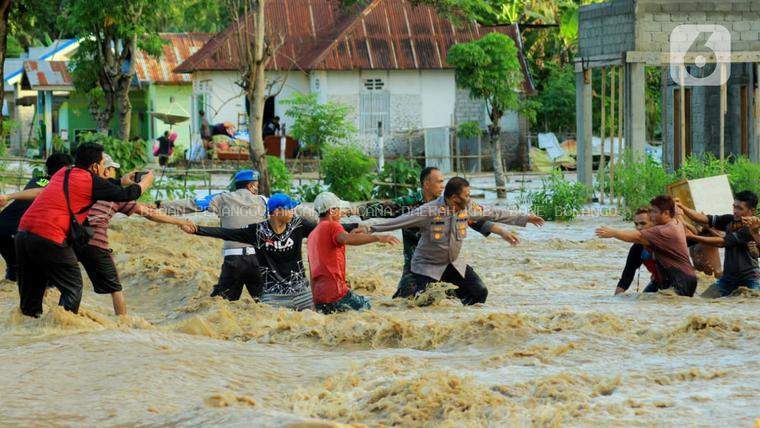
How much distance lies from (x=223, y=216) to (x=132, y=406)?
3846 millimetres

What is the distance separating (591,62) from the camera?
844 inches

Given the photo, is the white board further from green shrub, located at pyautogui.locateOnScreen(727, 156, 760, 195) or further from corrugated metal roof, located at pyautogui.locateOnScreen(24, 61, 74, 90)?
corrugated metal roof, located at pyautogui.locateOnScreen(24, 61, 74, 90)

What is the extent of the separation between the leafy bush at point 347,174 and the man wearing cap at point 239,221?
1065 cm

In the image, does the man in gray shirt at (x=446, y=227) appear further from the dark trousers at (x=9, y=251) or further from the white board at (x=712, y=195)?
the dark trousers at (x=9, y=251)

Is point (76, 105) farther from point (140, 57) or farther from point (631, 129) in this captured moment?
point (631, 129)

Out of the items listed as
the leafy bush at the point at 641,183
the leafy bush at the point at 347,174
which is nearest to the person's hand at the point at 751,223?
the leafy bush at the point at 641,183

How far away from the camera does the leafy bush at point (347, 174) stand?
2167 centimetres

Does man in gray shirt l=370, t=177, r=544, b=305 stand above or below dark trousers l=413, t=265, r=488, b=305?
above

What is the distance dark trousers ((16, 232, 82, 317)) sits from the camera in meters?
9.05

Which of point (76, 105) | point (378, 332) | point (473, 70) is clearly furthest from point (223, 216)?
point (76, 105)

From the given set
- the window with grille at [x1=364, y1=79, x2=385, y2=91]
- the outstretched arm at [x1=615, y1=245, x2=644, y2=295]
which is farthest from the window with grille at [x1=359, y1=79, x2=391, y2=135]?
the outstretched arm at [x1=615, y1=245, x2=644, y2=295]

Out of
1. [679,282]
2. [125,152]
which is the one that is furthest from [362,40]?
[679,282]

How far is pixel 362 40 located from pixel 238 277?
24482mm

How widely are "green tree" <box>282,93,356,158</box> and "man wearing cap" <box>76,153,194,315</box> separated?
20472mm
